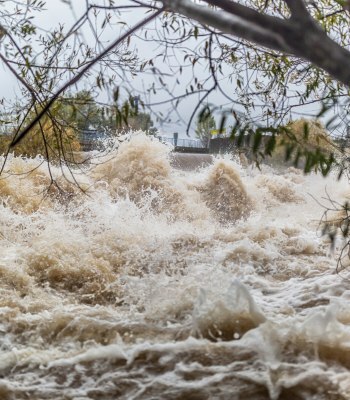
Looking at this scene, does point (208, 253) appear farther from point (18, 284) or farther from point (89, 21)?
point (89, 21)

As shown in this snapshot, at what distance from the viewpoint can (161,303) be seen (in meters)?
4.94

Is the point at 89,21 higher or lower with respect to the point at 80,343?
higher

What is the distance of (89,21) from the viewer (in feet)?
11.4

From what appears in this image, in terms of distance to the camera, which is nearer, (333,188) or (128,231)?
(128,231)

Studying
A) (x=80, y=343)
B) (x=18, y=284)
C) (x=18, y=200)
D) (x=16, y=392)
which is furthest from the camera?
(x=18, y=200)

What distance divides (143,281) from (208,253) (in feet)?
4.29

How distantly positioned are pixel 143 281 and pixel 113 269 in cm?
56

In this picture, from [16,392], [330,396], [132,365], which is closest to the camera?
[330,396]

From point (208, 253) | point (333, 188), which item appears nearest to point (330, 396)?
point (208, 253)

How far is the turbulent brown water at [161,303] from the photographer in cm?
365

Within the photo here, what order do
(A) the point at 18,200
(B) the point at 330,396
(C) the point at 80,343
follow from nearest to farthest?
(B) the point at 330,396, (C) the point at 80,343, (A) the point at 18,200

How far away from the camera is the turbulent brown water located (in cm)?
365

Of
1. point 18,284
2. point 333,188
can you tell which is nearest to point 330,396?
point 18,284

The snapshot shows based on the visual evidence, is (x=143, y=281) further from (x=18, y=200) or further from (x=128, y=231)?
(x=18, y=200)
